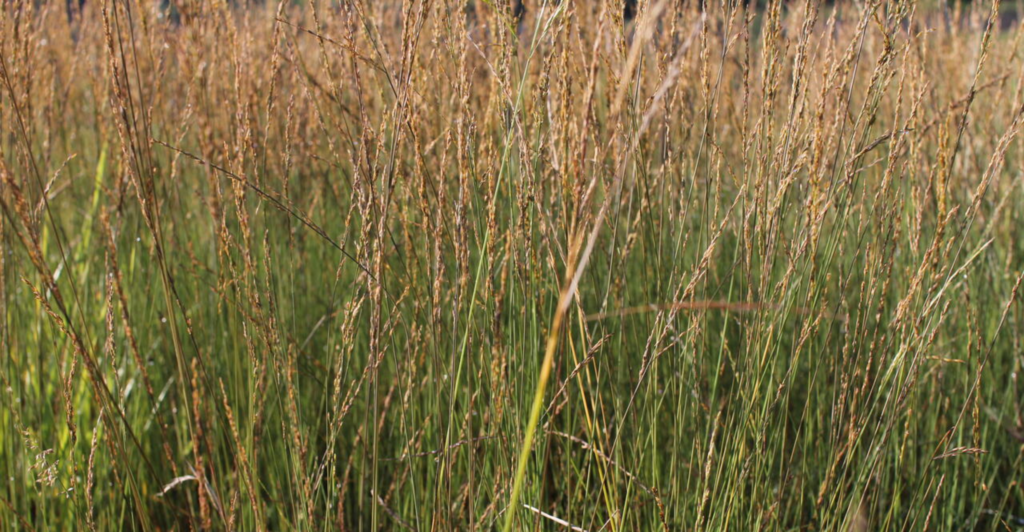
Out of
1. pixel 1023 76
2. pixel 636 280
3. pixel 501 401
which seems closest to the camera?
pixel 501 401

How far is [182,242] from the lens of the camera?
7.70 feet

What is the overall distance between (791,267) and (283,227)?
4.93ft

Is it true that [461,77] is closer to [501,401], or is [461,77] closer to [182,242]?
[501,401]

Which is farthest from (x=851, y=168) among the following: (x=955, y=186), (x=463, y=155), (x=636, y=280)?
(x=955, y=186)

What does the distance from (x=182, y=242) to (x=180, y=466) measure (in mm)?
736

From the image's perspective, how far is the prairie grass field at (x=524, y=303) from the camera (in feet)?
3.41

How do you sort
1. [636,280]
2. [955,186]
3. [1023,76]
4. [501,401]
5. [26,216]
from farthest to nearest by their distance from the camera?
[955,186] → [636,280] → [1023,76] → [501,401] → [26,216]

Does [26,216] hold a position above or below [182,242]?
above

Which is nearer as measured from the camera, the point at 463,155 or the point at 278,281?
the point at 463,155

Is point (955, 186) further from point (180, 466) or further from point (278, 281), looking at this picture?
point (180, 466)

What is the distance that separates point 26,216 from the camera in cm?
81

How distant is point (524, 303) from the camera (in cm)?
106

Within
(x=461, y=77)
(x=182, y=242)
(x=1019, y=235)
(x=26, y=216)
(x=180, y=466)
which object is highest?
(x=461, y=77)

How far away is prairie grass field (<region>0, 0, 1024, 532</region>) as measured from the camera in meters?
1.04
